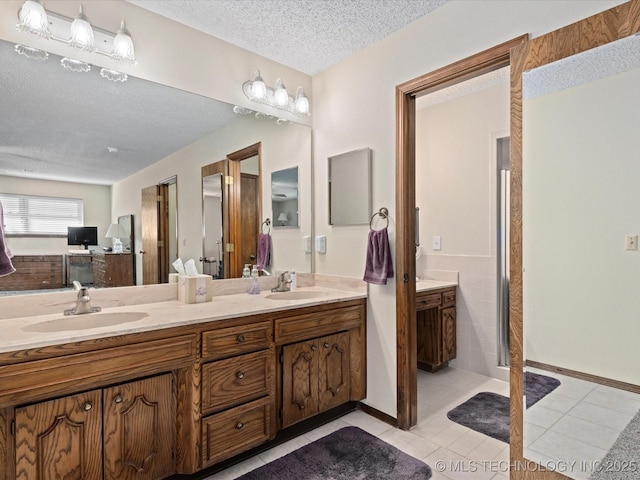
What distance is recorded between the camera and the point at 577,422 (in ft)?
5.21

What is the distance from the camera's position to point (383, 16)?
6.93 ft

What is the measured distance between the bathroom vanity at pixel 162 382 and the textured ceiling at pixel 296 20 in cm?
169

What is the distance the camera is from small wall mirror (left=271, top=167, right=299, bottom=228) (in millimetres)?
2773

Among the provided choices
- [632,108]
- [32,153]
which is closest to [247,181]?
[32,153]

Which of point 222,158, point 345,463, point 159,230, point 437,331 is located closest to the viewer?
point 345,463

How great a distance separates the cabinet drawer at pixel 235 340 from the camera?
68.7 inches

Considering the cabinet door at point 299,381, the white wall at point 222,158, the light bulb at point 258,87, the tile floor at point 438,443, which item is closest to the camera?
the tile floor at point 438,443

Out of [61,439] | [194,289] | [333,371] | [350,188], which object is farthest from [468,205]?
[61,439]

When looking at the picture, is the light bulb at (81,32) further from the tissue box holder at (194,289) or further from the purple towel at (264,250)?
the purple towel at (264,250)

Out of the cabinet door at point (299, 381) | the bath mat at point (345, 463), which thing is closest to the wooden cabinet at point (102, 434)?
the bath mat at point (345, 463)

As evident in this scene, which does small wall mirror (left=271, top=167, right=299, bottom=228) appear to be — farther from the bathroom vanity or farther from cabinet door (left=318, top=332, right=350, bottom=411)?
cabinet door (left=318, top=332, right=350, bottom=411)

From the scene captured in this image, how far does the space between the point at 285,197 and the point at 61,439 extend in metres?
1.96

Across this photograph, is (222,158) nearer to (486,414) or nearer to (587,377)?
(587,377)

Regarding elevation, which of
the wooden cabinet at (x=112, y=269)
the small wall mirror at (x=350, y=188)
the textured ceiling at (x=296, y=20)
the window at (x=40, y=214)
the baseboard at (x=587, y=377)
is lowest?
the baseboard at (x=587, y=377)
